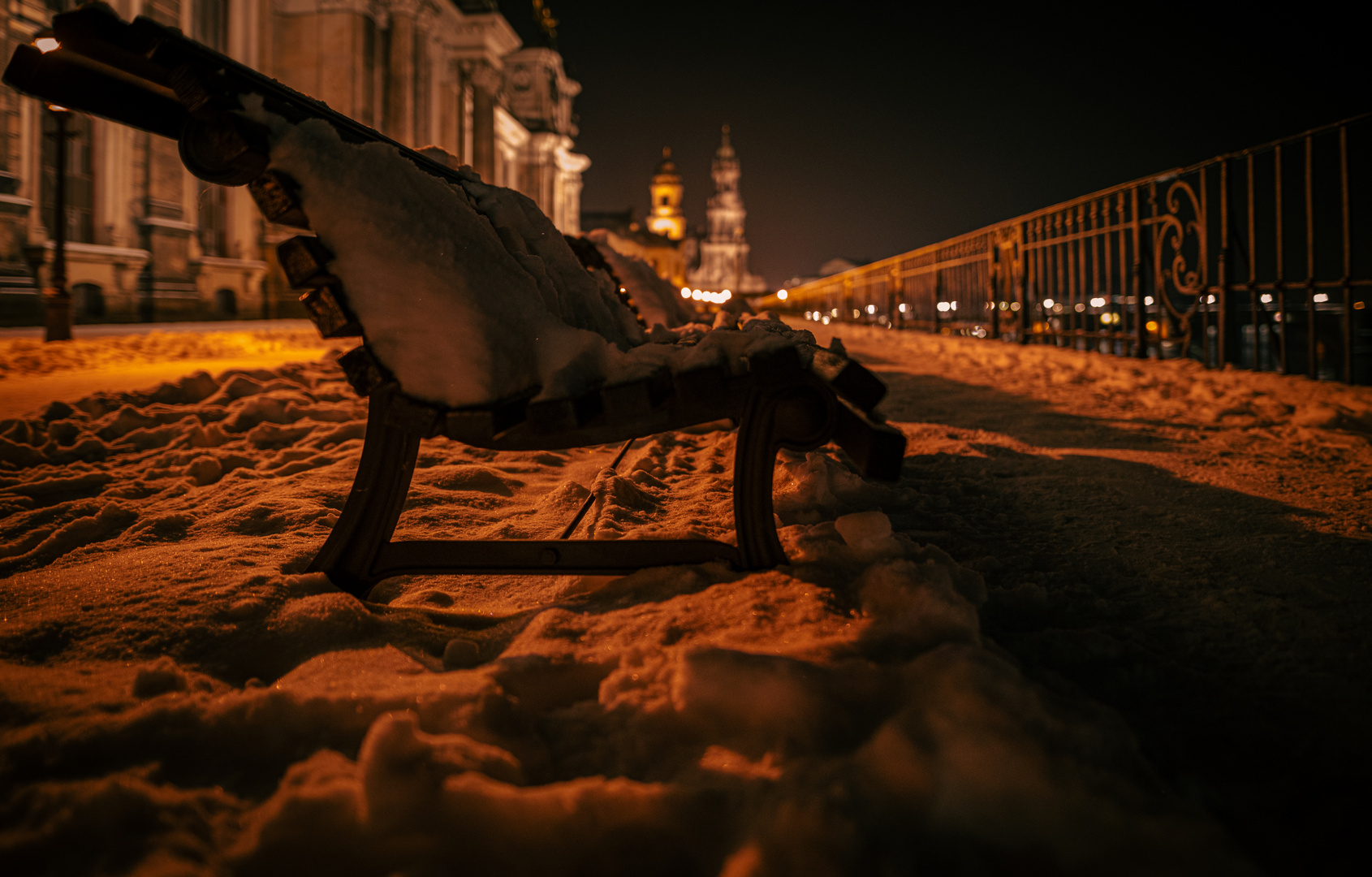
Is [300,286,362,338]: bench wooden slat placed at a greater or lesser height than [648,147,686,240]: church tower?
lesser

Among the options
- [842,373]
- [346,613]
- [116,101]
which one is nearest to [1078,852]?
[842,373]

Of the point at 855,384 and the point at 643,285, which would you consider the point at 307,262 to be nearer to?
the point at 855,384

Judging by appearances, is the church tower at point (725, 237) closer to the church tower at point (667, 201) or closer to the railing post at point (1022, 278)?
the church tower at point (667, 201)

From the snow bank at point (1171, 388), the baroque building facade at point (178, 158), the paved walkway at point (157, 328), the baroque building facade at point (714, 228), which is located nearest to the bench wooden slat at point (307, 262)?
the snow bank at point (1171, 388)

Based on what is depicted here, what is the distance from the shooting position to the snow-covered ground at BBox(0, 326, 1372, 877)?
92 centimetres

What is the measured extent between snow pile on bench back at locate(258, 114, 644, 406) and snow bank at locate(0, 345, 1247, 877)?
1.47ft

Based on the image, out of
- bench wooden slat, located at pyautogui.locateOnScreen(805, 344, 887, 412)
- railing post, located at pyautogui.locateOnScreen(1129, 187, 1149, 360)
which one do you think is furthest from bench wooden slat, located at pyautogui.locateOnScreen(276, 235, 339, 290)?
railing post, located at pyautogui.locateOnScreen(1129, 187, 1149, 360)

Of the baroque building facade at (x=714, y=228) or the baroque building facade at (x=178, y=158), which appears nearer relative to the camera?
the baroque building facade at (x=178, y=158)

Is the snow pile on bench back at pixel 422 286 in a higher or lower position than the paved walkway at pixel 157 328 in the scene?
lower

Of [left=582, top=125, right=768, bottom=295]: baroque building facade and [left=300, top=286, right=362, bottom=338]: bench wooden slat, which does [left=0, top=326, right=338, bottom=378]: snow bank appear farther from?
[left=582, top=125, right=768, bottom=295]: baroque building facade

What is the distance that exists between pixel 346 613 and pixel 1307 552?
253 cm

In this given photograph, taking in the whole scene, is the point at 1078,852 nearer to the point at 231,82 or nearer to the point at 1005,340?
the point at 231,82

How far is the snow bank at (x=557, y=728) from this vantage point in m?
0.90

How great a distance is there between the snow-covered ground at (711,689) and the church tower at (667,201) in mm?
114743
